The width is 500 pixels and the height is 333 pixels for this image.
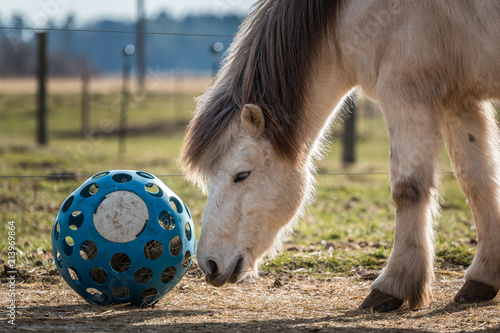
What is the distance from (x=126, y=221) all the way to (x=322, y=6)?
1.90 m

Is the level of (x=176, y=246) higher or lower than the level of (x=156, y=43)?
lower

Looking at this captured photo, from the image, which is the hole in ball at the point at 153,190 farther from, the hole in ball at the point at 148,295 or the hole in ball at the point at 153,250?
the hole in ball at the point at 148,295

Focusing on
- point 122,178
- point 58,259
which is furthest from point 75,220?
point 122,178

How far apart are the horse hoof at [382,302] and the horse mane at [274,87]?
3.34ft

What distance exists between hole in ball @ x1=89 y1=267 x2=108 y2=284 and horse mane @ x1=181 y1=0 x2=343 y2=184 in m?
0.83

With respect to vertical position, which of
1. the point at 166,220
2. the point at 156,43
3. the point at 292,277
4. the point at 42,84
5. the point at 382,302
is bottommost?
the point at 292,277

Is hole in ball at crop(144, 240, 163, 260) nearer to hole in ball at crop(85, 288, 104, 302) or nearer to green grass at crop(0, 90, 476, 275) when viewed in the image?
hole in ball at crop(85, 288, 104, 302)

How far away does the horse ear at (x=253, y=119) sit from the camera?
3.50 meters

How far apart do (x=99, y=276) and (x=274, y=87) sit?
5.38ft

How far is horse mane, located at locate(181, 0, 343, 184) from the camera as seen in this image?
3621 millimetres

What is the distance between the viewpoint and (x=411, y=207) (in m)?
3.46

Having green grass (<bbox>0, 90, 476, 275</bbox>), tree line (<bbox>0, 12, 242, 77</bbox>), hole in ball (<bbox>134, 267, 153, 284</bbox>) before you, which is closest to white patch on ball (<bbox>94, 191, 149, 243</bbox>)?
hole in ball (<bbox>134, 267, 153, 284</bbox>)

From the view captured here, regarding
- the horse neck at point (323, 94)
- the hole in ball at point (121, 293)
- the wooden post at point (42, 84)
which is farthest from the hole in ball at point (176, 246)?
the wooden post at point (42, 84)

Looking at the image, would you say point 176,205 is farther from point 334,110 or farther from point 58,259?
point 334,110
